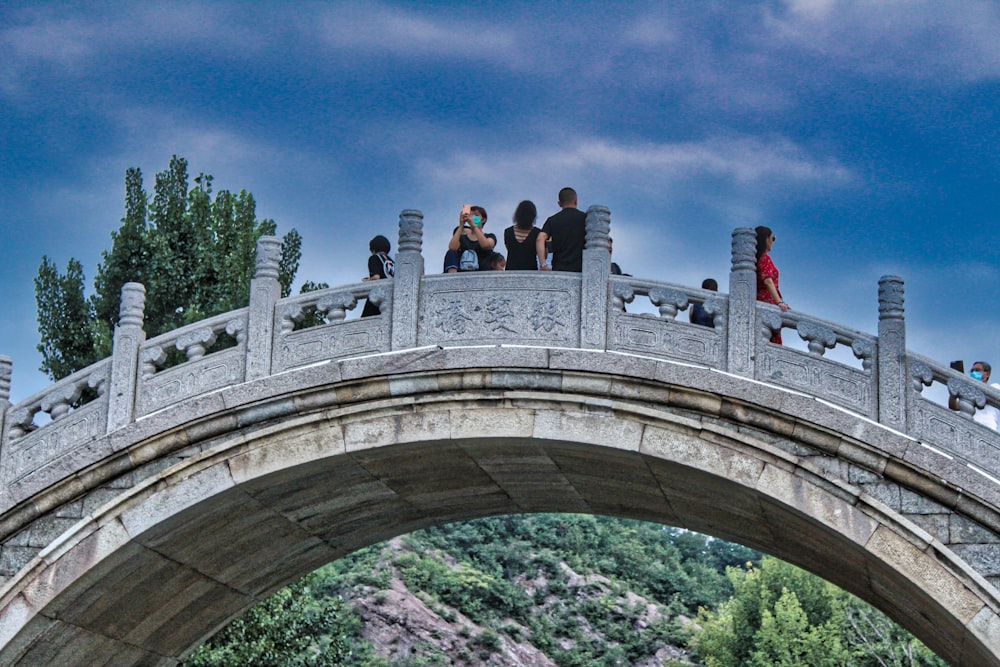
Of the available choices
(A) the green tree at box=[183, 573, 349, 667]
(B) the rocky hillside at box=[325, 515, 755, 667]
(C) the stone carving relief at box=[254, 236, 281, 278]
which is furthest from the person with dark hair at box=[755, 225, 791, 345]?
(B) the rocky hillside at box=[325, 515, 755, 667]

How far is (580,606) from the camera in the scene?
34281mm

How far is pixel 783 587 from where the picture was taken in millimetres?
29266

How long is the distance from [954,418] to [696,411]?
175cm

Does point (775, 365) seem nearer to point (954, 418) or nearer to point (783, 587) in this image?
point (954, 418)

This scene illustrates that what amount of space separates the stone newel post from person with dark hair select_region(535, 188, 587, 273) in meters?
2.30

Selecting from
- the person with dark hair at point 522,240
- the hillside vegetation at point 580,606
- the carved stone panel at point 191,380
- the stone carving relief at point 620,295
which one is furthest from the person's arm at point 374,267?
the hillside vegetation at point 580,606

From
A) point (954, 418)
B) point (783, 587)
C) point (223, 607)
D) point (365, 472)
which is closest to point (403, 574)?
point (783, 587)

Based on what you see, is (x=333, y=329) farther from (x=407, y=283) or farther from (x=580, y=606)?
(x=580, y=606)

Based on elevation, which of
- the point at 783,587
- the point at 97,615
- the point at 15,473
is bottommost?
the point at 97,615

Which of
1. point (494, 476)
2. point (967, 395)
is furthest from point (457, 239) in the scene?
point (967, 395)

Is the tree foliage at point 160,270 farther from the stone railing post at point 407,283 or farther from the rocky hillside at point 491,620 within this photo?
the rocky hillside at point 491,620

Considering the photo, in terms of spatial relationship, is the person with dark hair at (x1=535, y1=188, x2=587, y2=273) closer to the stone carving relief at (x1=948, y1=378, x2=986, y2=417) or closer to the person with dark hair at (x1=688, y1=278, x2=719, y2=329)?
the person with dark hair at (x1=688, y1=278, x2=719, y2=329)

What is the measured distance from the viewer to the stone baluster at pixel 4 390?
10891 millimetres

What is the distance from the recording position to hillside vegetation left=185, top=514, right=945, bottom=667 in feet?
91.8
